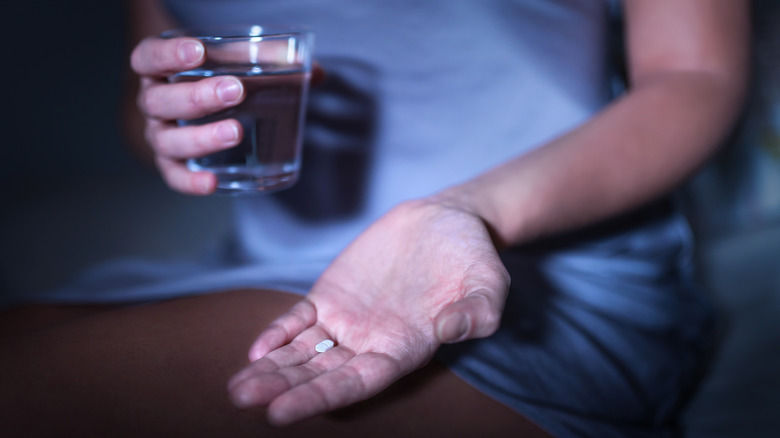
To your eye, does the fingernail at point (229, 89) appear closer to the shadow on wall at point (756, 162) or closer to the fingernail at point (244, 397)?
the fingernail at point (244, 397)

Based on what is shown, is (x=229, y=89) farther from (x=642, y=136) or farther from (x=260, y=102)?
(x=642, y=136)

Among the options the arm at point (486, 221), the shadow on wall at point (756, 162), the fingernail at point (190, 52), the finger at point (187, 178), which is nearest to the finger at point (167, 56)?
the fingernail at point (190, 52)

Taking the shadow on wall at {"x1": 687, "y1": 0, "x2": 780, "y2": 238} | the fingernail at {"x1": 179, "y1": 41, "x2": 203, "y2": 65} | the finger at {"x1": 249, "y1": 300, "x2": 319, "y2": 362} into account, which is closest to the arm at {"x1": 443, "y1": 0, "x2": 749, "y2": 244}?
the finger at {"x1": 249, "y1": 300, "x2": 319, "y2": 362}

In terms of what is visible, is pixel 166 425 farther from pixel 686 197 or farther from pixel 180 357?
pixel 686 197

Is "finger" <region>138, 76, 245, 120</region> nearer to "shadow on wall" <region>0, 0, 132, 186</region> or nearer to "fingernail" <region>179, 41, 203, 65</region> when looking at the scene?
"fingernail" <region>179, 41, 203, 65</region>

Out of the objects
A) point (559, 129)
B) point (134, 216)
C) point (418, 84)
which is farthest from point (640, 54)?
point (134, 216)

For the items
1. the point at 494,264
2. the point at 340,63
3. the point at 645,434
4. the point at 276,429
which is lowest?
the point at 645,434

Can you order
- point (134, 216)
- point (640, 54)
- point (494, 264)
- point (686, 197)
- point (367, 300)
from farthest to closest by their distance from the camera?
point (134, 216), point (686, 197), point (640, 54), point (367, 300), point (494, 264)
